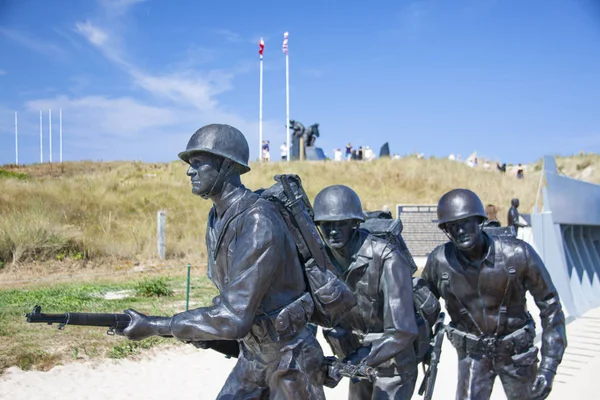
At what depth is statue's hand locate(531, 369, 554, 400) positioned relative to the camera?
13.0 ft

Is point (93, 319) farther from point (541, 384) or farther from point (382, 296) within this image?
point (541, 384)

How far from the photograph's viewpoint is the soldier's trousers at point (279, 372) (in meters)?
3.04

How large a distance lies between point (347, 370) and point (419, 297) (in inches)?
49.7

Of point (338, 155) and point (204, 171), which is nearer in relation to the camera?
point (204, 171)

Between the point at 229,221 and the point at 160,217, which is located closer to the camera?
the point at 229,221

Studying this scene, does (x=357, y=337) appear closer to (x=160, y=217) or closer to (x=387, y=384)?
(x=387, y=384)

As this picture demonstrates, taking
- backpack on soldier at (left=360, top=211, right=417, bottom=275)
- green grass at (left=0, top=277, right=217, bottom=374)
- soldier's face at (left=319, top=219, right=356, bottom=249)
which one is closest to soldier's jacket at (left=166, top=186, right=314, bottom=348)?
soldier's face at (left=319, top=219, right=356, bottom=249)

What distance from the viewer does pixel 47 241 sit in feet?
49.7

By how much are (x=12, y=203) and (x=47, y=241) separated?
15.7 feet

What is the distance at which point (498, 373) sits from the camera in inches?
168

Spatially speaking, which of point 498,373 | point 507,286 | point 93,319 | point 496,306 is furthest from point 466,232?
point 93,319

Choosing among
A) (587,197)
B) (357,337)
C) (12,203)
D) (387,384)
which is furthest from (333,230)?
(12,203)

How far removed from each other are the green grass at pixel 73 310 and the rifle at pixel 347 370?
17.3ft

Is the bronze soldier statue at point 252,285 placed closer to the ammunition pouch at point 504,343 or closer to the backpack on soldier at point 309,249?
the backpack on soldier at point 309,249
